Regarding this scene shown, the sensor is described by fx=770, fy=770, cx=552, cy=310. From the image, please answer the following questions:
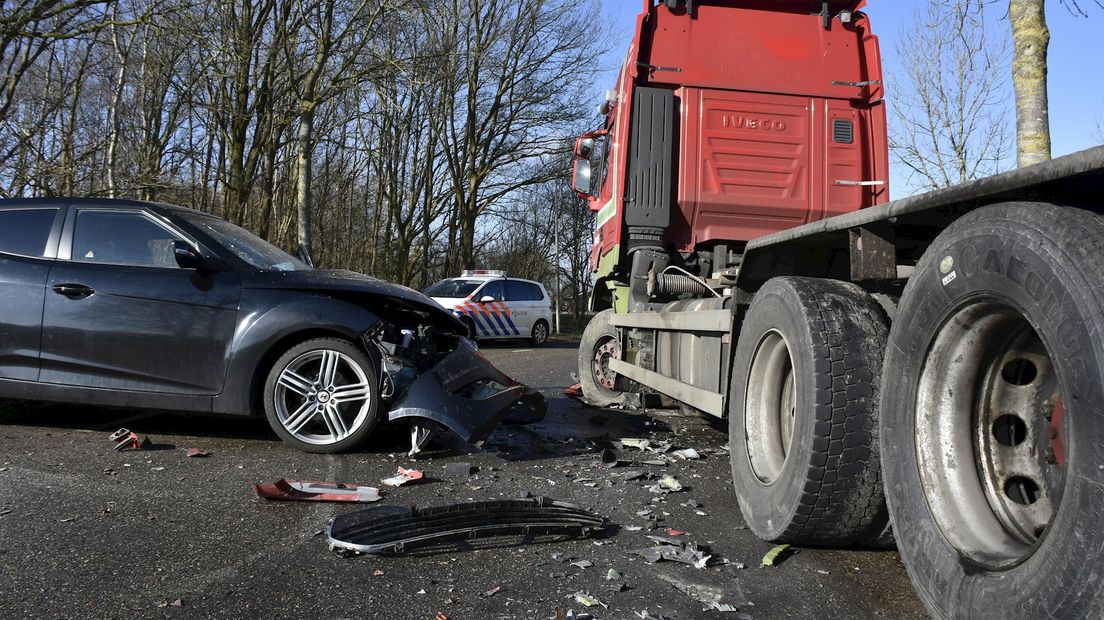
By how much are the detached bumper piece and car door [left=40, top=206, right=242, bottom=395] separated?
6.83 ft

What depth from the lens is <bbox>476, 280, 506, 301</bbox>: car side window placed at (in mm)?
17781

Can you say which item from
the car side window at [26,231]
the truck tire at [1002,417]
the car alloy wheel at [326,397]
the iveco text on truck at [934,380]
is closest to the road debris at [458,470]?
the car alloy wheel at [326,397]

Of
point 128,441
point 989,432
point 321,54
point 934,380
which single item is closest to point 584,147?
point 128,441

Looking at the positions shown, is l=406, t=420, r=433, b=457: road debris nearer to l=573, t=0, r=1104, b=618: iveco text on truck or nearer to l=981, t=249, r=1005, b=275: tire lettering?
l=573, t=0, r=1104, b=618: iveco text on truck

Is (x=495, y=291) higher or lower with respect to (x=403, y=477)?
higher

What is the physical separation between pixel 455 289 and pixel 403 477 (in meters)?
13.7

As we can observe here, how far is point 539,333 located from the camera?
19172 millimetres

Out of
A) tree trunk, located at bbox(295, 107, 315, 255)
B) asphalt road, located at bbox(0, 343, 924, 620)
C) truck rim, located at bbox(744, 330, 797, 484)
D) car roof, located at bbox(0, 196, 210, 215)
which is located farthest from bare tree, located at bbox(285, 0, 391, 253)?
truck rim, located at bbox(744, 330, 797, 484)

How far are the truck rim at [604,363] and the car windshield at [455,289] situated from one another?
32.4ft

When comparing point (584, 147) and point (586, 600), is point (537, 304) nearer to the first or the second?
point (584, 147)

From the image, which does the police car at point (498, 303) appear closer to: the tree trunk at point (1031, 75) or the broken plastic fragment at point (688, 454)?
the tree trunk at point (1031, 75)

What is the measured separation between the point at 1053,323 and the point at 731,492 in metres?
2.59

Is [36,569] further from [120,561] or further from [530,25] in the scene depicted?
[530,25]

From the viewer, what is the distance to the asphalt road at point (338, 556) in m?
2.54
